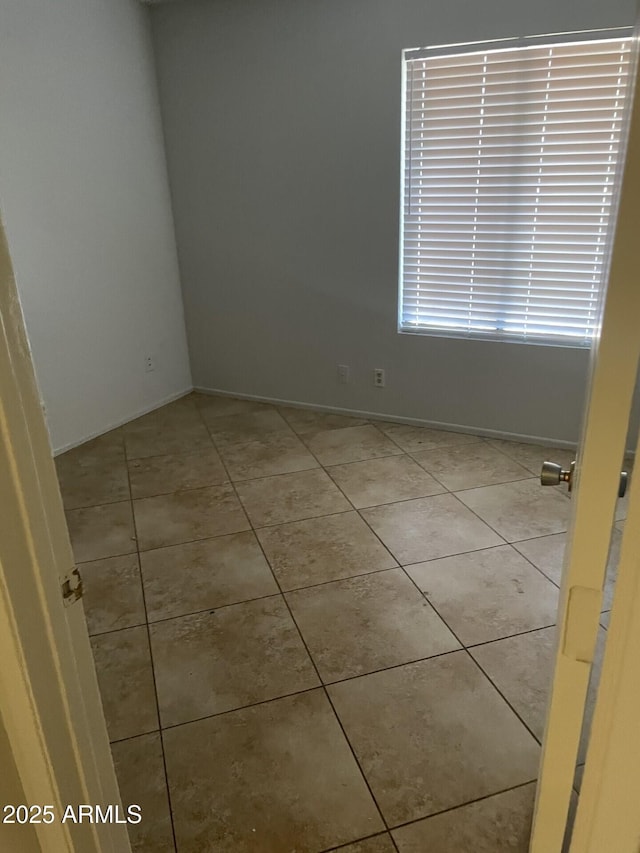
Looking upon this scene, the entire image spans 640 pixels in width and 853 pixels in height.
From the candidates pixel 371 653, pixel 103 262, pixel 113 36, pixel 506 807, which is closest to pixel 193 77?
pixel 113 36

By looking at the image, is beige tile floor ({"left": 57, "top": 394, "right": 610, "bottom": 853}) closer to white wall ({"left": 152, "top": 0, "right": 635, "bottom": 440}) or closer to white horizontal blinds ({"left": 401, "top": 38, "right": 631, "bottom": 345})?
white wall ({"left": 152, "top": 0, "right": 635, "bottom": 440})

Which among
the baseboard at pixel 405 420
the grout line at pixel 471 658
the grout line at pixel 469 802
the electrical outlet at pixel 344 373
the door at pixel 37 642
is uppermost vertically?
the door at pixel 37 642

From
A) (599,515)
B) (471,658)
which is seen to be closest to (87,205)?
(471,658)

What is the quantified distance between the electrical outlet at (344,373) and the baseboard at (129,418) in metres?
1.29

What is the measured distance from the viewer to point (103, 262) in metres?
3.60

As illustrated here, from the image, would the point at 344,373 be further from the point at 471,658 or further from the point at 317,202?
the point at 471,658

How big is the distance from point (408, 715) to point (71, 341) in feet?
9.33

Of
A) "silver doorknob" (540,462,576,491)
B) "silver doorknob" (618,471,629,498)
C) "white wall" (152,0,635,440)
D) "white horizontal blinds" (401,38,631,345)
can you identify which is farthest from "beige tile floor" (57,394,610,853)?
"silver doorknob" (618,471,629,498)

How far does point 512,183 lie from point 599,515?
285 centimetres

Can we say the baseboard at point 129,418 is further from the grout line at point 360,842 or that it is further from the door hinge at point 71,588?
the door hinge at point 71,588

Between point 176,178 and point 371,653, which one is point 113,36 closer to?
point 176,178

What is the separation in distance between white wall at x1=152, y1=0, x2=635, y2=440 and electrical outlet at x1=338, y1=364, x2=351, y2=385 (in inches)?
→ 1.4

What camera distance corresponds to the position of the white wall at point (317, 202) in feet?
10.4

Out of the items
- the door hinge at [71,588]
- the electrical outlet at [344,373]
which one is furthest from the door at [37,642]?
the electrical outlet at [344,373]
